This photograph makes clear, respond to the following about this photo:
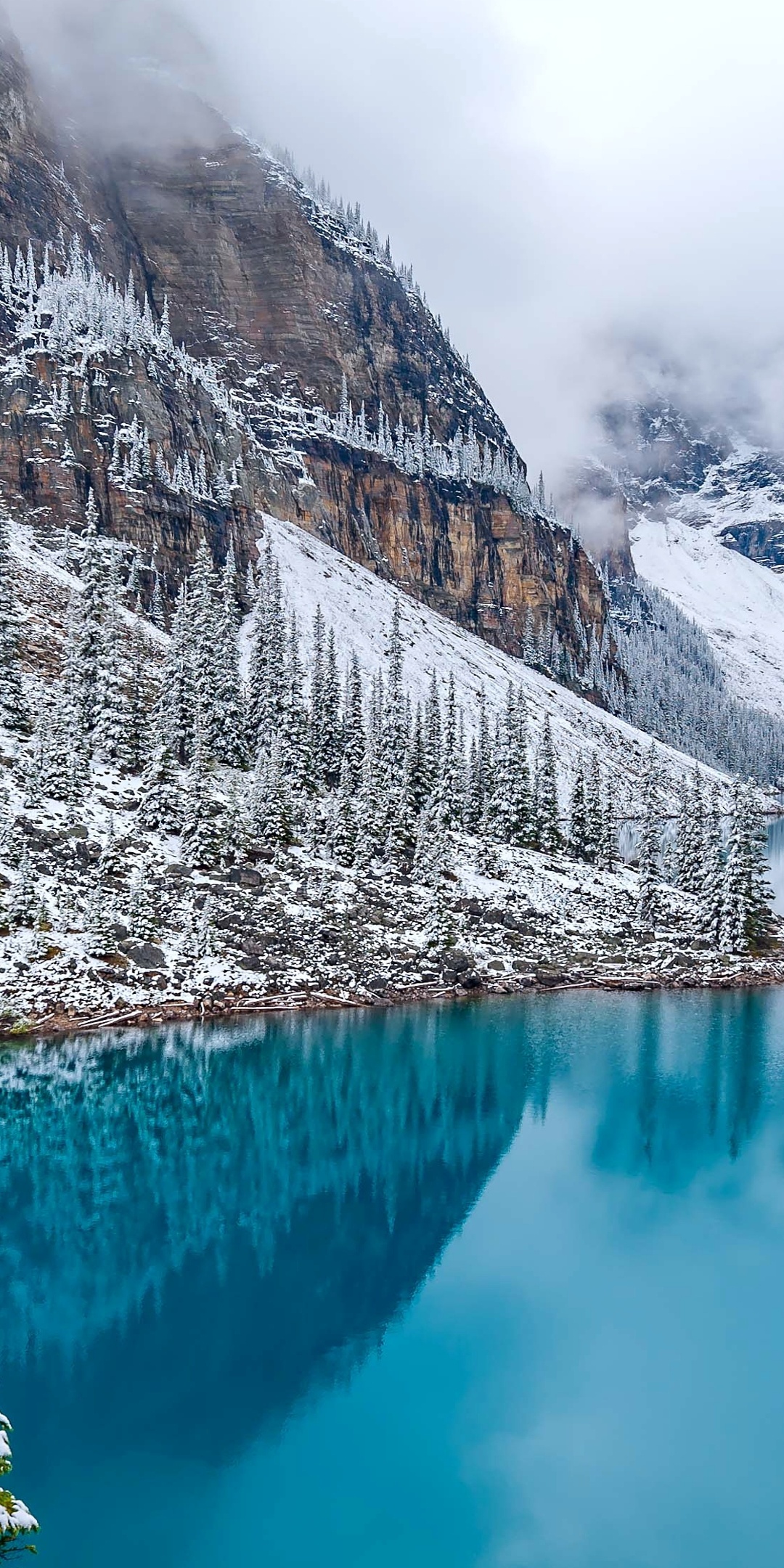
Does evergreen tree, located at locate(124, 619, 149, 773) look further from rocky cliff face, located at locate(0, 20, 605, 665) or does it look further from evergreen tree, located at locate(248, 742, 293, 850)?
rocky cliff face, located at locate(0, 20, 605, 665)

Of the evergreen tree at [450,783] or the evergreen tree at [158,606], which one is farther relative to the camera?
the evergreen tree at [158,606]

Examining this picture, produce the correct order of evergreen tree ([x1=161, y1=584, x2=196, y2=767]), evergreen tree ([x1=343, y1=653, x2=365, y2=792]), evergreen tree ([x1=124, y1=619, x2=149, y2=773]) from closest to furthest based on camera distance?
1. evergreen tree ([x1=124, y1=619, x2=149, y2=773])
2. evergreen tree ([x1=161, y1=584, x2=196, y2=767])
3. evergreen tree ([x1=343, y1=653, x2=365, y2=792])

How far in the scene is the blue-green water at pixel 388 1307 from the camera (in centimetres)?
1877

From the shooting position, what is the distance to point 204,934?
181ft

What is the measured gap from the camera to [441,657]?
15212 cm

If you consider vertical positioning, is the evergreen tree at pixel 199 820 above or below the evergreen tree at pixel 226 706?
below

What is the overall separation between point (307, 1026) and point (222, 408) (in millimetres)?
131107

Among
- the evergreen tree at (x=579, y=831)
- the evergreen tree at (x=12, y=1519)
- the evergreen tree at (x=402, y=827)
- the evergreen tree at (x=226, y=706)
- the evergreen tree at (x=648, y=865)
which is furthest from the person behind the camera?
the evergreen tree at (x=579, y=831)

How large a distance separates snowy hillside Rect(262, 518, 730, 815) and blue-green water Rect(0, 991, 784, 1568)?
85743mm

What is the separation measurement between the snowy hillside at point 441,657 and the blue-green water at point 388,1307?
281ft

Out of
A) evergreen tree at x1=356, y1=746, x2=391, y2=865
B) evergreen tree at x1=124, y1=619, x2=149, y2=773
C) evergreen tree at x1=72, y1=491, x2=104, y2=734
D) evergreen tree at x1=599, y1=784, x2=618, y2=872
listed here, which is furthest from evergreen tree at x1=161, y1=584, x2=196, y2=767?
evergreen tree at x1=599, y1=784, x2=618, y2=872

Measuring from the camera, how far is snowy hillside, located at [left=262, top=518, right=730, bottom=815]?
453ft

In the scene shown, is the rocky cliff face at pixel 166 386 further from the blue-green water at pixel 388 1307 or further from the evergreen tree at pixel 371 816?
the blue-green water at pixel 388 1307

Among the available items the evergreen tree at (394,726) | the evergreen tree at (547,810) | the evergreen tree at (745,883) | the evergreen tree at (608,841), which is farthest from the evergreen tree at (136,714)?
the evergreen tree at (745,883)
